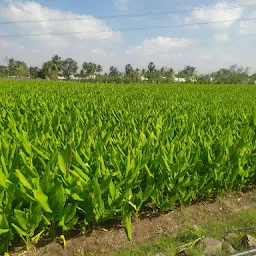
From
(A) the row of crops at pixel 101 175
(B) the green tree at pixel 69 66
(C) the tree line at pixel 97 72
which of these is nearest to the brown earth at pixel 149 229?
(A) the row of crops at pixel 101 175

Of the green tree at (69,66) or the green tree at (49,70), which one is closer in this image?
the green tree at (49,70)

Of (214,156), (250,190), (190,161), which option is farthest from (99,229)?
(250,190)

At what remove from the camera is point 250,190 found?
10.8 feet

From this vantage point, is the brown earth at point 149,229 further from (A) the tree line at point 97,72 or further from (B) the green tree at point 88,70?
(B) the green tree at point 88,70

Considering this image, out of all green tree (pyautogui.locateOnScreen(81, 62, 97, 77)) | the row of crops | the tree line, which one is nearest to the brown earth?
the row of crops

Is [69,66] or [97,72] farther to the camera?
[69,66]

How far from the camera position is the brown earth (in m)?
2.09

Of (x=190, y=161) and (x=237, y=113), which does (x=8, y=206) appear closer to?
(x=190, y=161)

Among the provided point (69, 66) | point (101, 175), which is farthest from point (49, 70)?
point (101, 175)

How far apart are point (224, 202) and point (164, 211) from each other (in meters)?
0.73

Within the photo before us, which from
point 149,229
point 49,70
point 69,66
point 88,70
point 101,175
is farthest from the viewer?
point 69,66

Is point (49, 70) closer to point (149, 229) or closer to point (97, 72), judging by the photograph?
point (97, 72)

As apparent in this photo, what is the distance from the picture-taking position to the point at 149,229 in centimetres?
240

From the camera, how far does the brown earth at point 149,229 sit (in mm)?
2088
